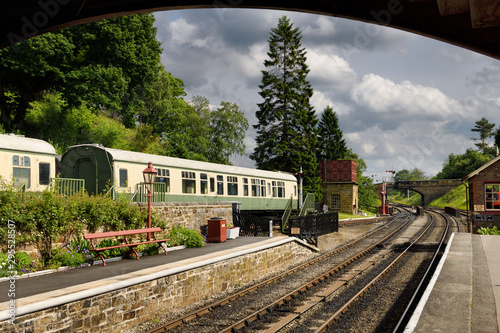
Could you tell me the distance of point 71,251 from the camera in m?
11.6

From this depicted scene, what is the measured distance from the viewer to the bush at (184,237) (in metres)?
15.6

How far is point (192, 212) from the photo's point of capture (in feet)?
56.4

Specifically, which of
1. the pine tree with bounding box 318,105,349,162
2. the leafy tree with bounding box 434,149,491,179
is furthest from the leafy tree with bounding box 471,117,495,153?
the pine tree with bounding box 318,105,349,162

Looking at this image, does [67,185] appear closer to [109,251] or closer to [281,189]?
[109,251]

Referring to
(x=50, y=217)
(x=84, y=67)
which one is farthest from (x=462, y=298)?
(x=84, y=67)

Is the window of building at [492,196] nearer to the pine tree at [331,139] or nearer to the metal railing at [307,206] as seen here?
the metal railing at [307,206]

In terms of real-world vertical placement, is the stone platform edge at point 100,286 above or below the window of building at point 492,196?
below

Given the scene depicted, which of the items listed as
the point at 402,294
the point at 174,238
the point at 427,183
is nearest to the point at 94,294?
the point at 174,238

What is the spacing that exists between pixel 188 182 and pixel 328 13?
17426mm

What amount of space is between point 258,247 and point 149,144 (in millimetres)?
21266

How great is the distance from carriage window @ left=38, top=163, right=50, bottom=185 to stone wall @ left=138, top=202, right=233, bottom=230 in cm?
343

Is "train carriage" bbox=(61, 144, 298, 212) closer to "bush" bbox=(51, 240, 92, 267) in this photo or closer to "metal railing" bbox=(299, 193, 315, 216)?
"metal railing" bbox=(299, 193, 315, 216)

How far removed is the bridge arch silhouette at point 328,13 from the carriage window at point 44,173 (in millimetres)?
12584

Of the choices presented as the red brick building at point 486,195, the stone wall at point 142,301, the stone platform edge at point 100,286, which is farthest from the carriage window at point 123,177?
the red brick building at point 486,195
